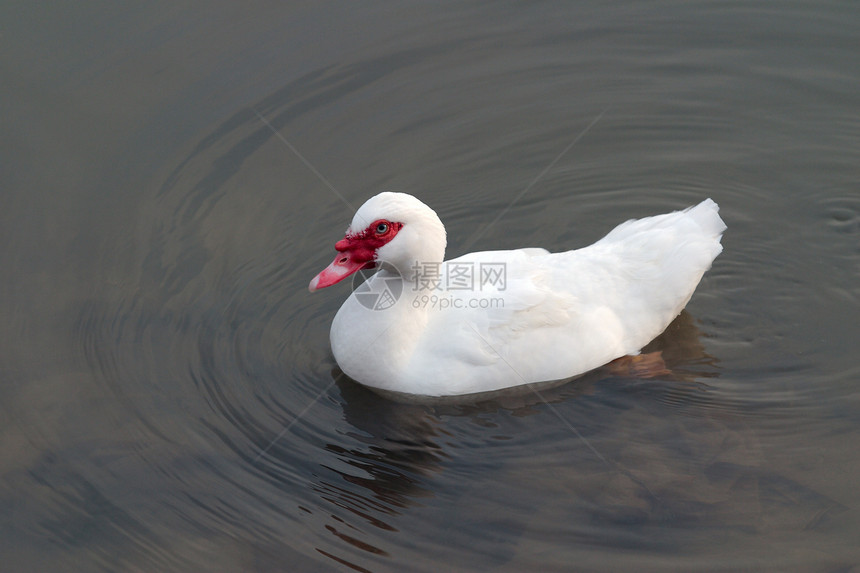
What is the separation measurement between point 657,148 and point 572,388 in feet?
9.42

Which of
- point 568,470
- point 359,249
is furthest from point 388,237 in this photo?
point 568,470

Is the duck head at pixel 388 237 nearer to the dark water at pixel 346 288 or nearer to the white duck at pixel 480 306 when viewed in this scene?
the white duck at pixel 480 306

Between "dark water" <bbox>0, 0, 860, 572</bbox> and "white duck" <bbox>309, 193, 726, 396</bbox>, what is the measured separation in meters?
0.31

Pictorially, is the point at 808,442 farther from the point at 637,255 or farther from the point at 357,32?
the point at 357,32

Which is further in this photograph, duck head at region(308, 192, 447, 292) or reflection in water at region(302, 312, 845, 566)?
duck head at region(308, 192, 447, 292)

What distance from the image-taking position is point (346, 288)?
7.21 m

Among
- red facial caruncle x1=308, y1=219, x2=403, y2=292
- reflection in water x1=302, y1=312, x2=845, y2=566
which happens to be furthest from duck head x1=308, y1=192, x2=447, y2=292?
reflection in water x1=302, y1=312, x2=845, y2=566

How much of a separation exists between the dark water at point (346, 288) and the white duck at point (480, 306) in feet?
1.02

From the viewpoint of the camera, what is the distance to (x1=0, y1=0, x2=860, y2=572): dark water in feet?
17.9

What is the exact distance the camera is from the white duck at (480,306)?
587 cm

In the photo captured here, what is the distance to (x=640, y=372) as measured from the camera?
647cm

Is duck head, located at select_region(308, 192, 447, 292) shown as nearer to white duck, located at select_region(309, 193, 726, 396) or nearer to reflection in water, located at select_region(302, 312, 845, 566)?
white duck, located at select_region(309, 193, 726, 396)

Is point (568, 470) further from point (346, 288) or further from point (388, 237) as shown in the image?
point (346, 288)

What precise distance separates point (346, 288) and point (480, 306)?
1.48 meters
